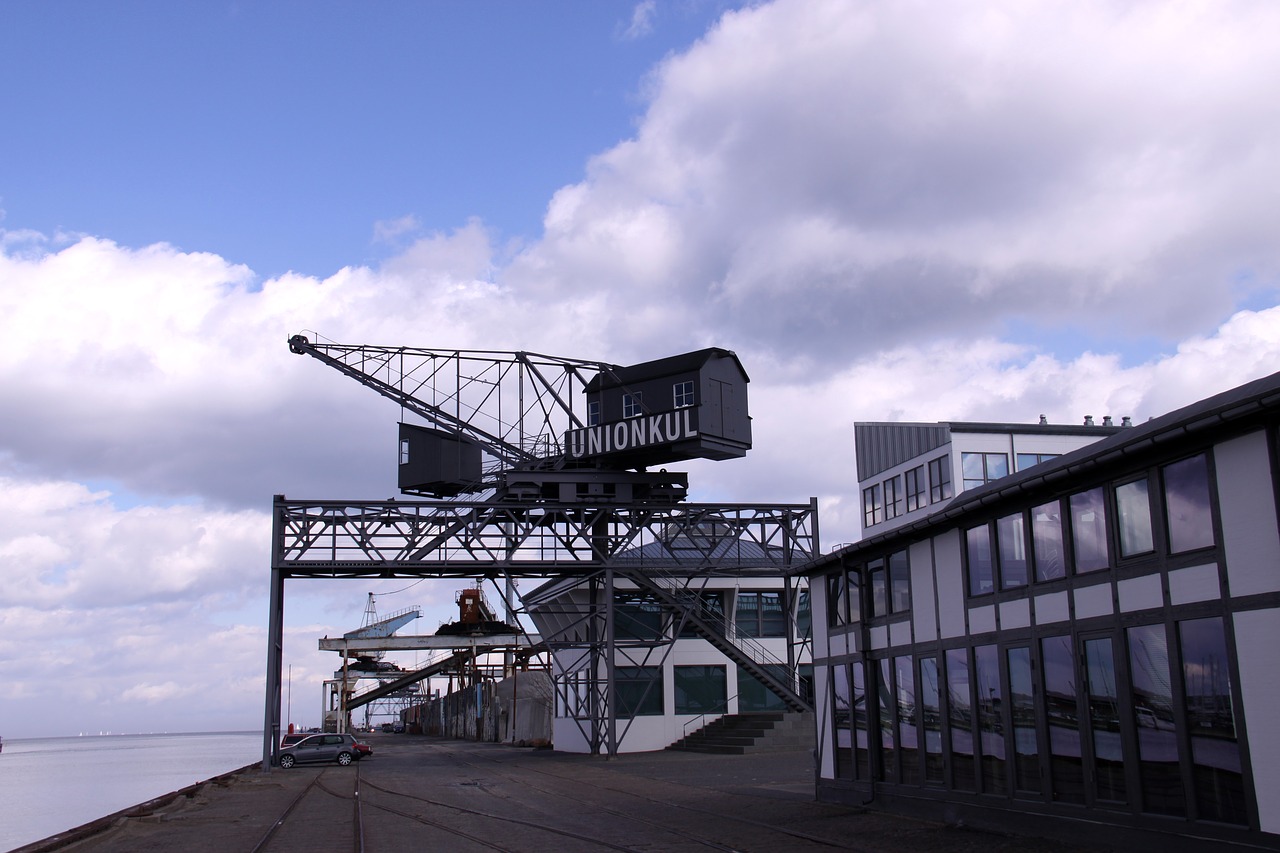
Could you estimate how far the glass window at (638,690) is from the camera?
45594 millimetres

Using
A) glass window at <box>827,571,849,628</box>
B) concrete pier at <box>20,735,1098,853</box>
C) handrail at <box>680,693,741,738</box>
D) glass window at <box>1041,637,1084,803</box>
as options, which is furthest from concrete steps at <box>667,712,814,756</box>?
glass window at <box>1041,637,1084,803</box>

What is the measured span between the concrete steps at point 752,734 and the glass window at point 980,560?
23.9 m

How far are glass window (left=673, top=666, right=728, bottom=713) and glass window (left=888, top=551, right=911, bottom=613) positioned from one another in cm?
2624

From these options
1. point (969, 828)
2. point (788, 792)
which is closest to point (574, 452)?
point (788, 792)

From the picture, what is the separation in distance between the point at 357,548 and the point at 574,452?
887 cm

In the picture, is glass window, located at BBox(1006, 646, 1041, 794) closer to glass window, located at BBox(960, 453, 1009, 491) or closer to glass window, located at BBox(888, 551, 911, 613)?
glass window, located at BBox(888, 551, 911, 613)

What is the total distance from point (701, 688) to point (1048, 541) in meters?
32.1

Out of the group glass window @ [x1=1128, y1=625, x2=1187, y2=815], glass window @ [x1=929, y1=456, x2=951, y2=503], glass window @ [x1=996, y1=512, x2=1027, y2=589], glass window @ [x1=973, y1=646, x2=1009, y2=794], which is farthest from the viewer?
glass window @ [x1=929, y1=456, x2=951, y2=503]

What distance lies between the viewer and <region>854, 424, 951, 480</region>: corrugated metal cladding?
54.1m

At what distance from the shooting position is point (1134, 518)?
14.6 meters

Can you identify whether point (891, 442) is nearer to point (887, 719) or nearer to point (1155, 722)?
point (887, 719)

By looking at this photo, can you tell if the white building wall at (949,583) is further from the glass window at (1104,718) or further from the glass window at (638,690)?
the glass window at (638,690)

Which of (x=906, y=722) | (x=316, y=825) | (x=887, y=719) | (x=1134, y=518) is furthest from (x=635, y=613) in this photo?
(x=1134, y=518)

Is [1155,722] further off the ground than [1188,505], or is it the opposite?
[1188,505]
